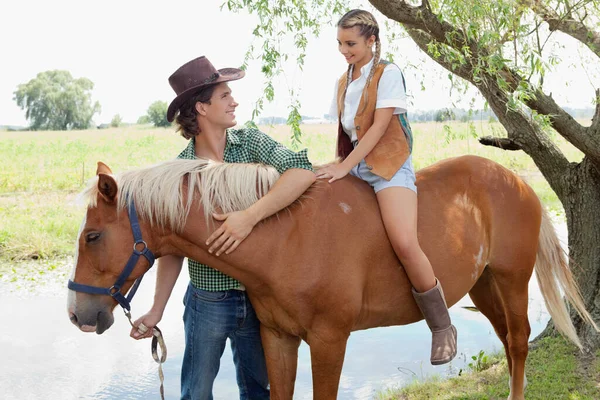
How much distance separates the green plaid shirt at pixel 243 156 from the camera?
2.61m

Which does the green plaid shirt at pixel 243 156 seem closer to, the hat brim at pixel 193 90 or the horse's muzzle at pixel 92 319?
the hat brim at pixel 193 90

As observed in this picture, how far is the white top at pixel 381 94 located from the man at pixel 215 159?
0.43 m

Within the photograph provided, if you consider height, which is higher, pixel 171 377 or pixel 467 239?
pixel 467 239

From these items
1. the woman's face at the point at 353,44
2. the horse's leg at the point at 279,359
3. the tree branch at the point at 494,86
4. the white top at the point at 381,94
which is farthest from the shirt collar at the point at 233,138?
the tree branch at the point at 494,86

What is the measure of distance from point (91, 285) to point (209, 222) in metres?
0.53

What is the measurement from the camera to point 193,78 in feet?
8.71

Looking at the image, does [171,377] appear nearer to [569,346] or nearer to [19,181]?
[569,346]

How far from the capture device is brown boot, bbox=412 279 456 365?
2863 mm

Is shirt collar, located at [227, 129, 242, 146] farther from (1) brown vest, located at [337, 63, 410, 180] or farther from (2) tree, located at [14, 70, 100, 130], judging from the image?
(2) tree, located at [14, 70, 100, 130]

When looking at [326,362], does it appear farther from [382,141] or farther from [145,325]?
[382,141]

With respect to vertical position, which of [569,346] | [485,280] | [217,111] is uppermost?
[217,111]

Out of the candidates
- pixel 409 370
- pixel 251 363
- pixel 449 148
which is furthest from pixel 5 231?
pixel 449 148

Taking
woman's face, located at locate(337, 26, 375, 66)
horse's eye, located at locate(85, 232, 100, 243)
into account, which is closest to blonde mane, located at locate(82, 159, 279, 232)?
horse's eye, located at locate(85, 232, 100, 243)

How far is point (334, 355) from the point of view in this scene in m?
2.66
